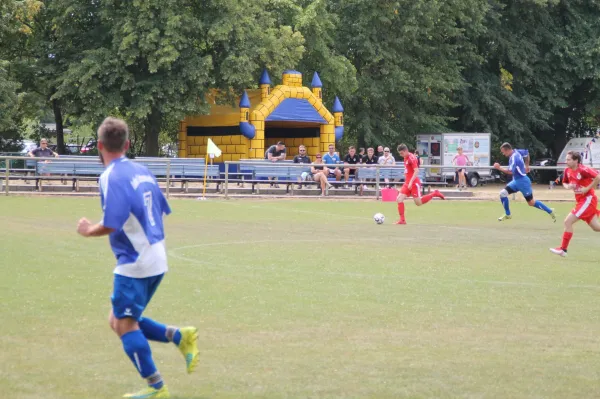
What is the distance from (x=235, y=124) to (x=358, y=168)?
9440mm

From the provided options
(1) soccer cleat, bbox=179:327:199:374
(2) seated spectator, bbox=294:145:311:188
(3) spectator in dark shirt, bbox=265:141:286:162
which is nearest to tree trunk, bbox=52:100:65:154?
(3) spectator in dark shirt, bbox=265:141:286:162

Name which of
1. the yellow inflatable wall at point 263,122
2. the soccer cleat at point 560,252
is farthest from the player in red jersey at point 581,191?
the yellow inflatable wall at point 263,122

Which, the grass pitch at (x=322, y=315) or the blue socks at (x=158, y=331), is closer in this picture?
the blue socks at (x=158, y=331)

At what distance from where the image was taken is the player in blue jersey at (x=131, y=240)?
6.32 m

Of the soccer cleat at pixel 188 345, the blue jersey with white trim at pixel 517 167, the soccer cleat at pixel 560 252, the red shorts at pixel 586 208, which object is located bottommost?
the soccer cleat at pixel 560 252

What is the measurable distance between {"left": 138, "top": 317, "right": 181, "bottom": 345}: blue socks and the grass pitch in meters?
0.35

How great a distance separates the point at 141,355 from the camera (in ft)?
21.0

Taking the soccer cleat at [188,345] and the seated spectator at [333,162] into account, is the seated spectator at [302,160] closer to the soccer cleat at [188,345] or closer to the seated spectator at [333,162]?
the seated spectator at [333,162]

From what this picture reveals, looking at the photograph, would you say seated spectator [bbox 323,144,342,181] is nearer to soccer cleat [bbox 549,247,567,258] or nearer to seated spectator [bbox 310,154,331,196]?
seated spectator [bbox 310,154,331,196]

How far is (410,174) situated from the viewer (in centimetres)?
2283

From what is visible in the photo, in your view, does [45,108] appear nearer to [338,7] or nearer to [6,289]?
[338,7]

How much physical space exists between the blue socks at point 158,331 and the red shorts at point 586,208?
10447 millimetres

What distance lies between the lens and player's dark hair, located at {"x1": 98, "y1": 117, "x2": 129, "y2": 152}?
6336 mm

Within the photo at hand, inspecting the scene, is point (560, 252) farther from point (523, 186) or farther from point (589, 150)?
point (589, 150)
